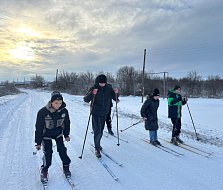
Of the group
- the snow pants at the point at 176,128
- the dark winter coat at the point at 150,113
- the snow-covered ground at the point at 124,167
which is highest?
the dark winter coat at the point at 150,113

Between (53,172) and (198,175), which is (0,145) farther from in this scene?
(198,175)

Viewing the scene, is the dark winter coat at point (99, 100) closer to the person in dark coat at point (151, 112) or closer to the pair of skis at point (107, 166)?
the pair of skis at point (107, 166)

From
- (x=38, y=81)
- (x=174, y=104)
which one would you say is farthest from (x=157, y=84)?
(x=38, y=81)

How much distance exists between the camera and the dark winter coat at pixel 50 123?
16.4 ft

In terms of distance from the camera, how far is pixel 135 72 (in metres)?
52.3

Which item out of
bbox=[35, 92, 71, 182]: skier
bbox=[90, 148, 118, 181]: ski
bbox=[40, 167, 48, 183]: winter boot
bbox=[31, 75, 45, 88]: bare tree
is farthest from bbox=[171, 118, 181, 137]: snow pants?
bbox=[31, 75, 45, 88]: bare tree

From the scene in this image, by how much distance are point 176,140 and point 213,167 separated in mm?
2245

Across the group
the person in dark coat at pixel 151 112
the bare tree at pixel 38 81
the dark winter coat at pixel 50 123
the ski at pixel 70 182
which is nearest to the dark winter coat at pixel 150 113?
the person in dark coat at pixel 151 112

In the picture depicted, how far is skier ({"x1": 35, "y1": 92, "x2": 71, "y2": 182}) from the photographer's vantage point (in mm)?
5008

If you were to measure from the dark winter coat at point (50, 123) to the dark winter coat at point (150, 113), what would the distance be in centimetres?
313

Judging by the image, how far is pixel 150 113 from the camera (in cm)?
793

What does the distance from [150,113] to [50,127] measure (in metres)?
3.62

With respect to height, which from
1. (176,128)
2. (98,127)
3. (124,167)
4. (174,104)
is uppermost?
(174,104)

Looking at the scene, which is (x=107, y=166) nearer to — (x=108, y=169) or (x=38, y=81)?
(x=108, y=169)
